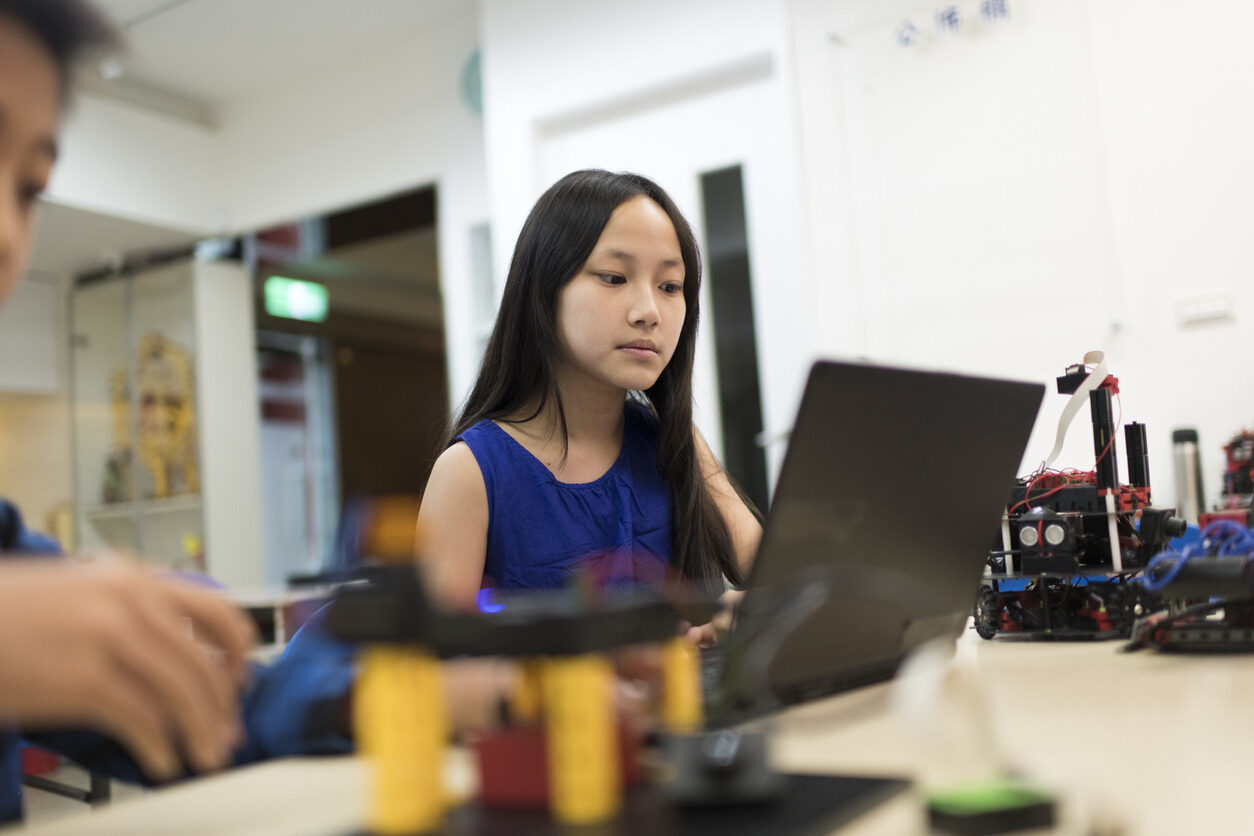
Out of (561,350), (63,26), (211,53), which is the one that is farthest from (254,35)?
(63,26)

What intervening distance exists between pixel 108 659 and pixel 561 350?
109 cm

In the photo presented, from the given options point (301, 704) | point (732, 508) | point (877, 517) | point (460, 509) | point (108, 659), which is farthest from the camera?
→ point (732, 508)

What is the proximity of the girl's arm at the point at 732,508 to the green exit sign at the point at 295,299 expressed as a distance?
441cm

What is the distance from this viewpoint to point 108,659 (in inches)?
17.4

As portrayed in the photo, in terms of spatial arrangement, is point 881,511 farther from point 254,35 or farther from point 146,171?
point 146,171

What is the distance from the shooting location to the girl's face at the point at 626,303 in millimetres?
1418

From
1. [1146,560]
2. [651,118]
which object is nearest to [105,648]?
[1146,560]

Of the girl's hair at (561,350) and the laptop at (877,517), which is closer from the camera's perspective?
the laptop at (877,517)

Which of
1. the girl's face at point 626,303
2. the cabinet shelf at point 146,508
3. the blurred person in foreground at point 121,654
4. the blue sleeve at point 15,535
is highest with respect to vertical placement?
the girl's face at point 626,303

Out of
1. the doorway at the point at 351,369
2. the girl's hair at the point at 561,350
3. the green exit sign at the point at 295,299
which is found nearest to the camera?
the girl's hair at the point at 561,350

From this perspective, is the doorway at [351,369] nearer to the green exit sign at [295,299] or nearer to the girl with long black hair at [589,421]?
the green exit sign at [295,299]

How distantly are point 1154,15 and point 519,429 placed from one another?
226 centimetres

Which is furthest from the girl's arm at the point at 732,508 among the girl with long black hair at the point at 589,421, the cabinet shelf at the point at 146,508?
the cabinet shelf at the point at 146,508

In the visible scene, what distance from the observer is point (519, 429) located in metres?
1.50
